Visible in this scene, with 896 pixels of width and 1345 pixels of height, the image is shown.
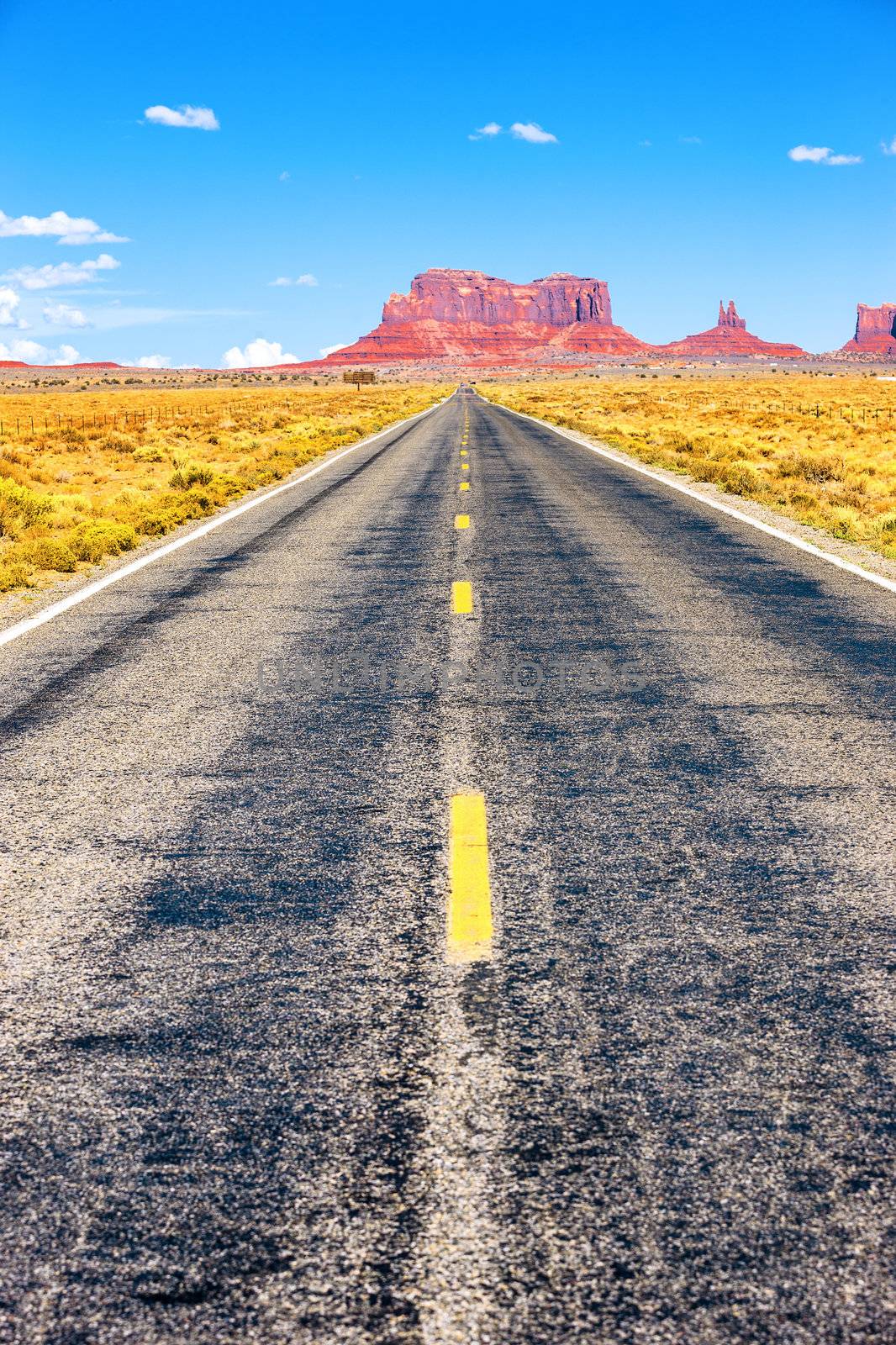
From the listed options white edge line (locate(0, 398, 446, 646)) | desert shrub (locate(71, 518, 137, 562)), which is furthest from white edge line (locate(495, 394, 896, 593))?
desert shrub (locate(71, 518, 137, 562))

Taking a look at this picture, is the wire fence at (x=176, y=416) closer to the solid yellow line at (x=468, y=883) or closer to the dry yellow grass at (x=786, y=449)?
the dry yellow grass at (x=786, y=449)

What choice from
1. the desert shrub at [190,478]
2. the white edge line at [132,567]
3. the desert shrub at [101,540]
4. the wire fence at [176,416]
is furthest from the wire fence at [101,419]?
the desert shrub at [101,540]

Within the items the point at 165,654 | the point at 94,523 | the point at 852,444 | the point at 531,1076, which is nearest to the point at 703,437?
the point at 852,444

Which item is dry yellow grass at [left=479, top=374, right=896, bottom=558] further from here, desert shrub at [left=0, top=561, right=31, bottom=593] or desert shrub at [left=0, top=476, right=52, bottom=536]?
desert shrub at [left=0, top=476, right=52, bottom=536]

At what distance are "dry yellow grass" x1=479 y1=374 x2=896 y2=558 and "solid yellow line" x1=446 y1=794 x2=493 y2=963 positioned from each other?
889 centimetres

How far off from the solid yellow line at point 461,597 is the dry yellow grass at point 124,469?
4161 mm

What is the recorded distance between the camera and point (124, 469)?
27.2 meters

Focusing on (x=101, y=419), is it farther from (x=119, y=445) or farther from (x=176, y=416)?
(x=119, y=445)

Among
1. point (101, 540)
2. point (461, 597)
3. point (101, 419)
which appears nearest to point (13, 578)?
point (101, 540)

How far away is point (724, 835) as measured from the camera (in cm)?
410

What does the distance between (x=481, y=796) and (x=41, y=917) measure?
5.91ft

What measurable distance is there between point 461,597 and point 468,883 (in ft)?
18.4

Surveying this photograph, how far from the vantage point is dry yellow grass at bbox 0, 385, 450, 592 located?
485 inches

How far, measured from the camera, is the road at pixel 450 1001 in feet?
6.64
